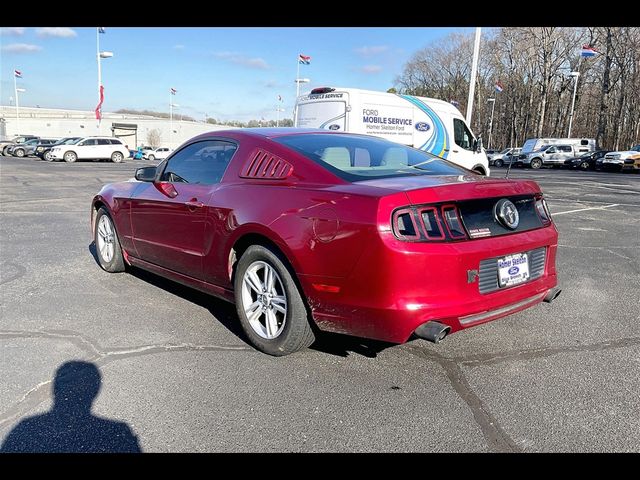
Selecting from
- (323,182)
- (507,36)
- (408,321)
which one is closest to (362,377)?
(408,321)

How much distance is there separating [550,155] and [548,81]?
19182 millimetres

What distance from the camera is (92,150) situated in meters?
34.2

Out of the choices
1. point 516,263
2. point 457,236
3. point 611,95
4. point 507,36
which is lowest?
point 516,263

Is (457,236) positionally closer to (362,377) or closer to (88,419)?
(362,377)

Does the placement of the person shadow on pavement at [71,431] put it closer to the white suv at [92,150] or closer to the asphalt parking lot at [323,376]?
the asphalt parking lot at [323,376]

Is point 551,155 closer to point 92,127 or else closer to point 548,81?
point 548,81

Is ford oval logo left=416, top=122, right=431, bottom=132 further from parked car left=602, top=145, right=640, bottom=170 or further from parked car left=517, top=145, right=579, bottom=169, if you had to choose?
parked car left=517, top=145, right=579, bottom=169

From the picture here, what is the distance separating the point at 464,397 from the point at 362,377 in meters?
0.61

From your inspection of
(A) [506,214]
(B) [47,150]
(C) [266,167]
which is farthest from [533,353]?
(B) [47,150]

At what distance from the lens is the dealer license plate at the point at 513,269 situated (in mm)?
2971

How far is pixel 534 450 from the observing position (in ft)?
7.44

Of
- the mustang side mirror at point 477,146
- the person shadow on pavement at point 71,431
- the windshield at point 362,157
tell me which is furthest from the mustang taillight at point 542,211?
the mustang side mirror at point 477,146

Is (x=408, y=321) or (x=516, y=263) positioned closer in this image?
(x=408, y=321)
